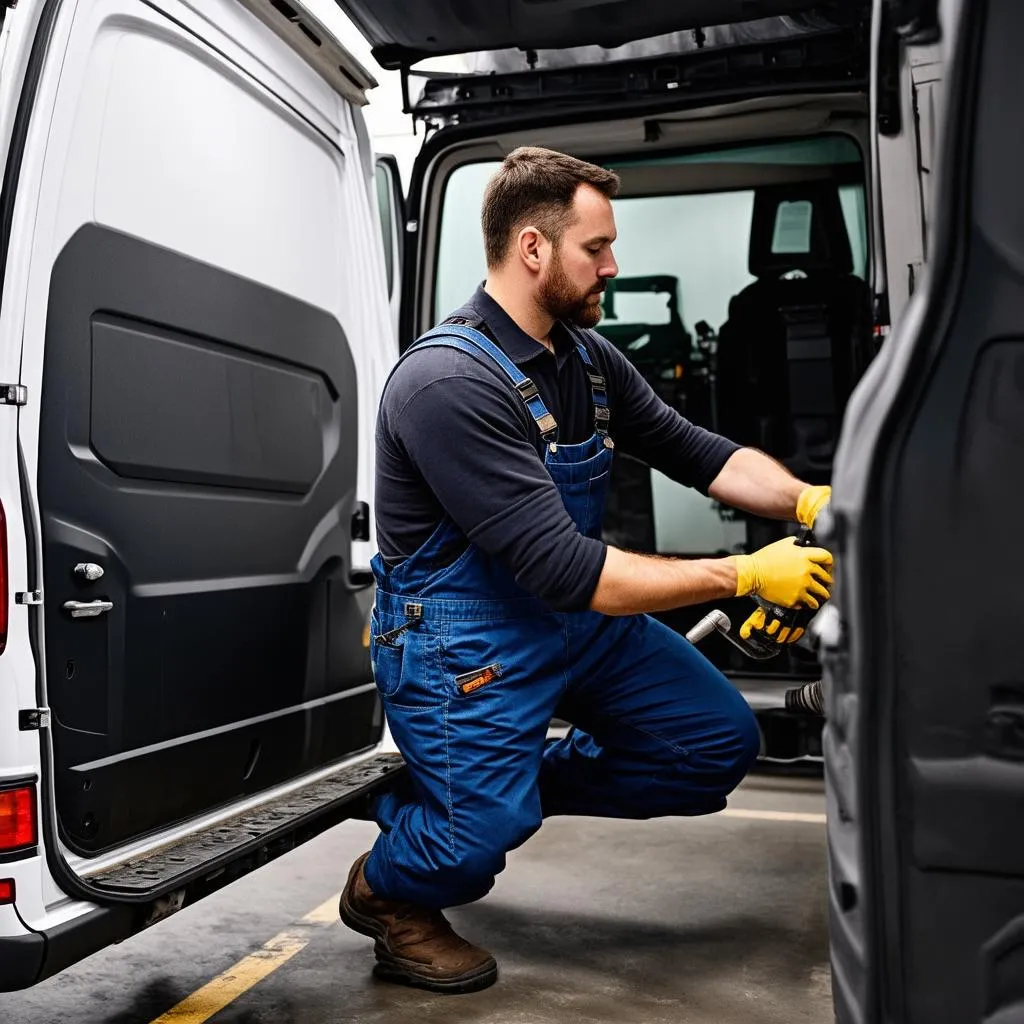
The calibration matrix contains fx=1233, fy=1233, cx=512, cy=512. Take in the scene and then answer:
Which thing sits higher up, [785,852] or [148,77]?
[148,77]

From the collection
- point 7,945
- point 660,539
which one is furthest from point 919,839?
point 660,539

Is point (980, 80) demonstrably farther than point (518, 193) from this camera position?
No

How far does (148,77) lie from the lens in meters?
2.25

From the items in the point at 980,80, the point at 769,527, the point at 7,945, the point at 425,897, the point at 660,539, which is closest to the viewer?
the point at 980,80

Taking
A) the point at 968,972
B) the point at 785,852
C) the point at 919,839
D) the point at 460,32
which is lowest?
the point at 785,852

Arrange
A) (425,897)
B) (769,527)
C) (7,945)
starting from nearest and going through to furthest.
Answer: (7,945) → (425,897) → (769,527)

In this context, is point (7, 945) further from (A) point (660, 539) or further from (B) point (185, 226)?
(A) point (660, 539)

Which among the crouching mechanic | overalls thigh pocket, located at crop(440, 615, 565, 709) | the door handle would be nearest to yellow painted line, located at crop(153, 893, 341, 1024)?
the crouching mechanic

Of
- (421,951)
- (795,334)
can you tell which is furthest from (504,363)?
(795,334)

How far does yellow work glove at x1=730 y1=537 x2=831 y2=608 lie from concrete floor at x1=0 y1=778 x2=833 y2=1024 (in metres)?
0.81

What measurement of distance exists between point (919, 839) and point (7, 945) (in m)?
1.33

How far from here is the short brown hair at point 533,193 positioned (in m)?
2.69

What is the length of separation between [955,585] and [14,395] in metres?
1.39

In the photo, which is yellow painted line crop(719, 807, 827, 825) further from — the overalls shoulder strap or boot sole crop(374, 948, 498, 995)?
the overalls shoulder strap
